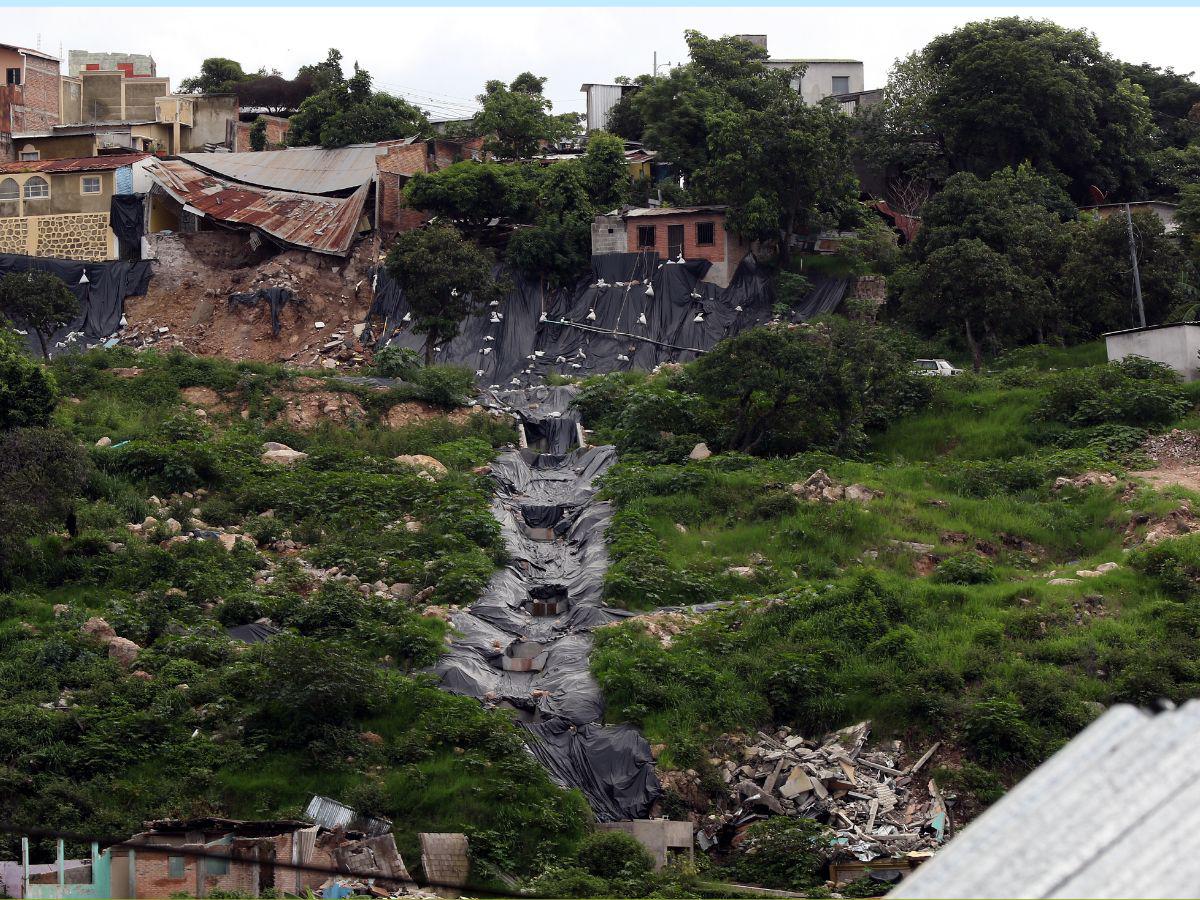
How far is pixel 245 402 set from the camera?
28.5 metres

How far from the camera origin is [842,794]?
1673 cm

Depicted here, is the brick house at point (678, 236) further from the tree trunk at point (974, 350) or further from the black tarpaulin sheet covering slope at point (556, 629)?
the black tarpaulin sheet covering slope at point (556, 629)

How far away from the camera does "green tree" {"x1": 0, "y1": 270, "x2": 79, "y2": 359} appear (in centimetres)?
3117

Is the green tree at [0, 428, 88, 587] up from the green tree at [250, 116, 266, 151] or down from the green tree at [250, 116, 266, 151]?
down

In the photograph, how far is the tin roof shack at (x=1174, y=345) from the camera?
88.8ft

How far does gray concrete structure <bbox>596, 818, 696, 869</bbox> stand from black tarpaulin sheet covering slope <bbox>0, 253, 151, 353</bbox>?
23.3 m

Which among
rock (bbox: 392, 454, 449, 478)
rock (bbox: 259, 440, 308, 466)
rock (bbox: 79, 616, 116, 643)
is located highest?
rock (bbox: 259, 440, 308, 466)

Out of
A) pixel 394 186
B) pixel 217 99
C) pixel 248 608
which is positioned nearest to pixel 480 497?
pixel 248 608

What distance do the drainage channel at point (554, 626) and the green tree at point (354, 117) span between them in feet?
48.3

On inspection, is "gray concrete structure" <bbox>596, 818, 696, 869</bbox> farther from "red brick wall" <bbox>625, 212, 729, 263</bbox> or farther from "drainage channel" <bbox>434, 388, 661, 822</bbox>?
"red brick wall" <bbox>625, 212, 729, 263</bbox>

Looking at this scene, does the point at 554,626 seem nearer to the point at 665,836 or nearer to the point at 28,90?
the point at 665,836

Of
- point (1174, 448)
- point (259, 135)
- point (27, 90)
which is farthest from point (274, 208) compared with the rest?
point (1174, 448)

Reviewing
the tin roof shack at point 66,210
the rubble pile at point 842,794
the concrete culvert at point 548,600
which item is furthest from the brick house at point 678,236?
the rubble pile at point 842,794

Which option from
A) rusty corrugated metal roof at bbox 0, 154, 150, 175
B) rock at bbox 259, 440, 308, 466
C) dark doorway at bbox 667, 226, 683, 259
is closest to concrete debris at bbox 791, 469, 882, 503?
rock at bbox 259, 440, 308, 466
